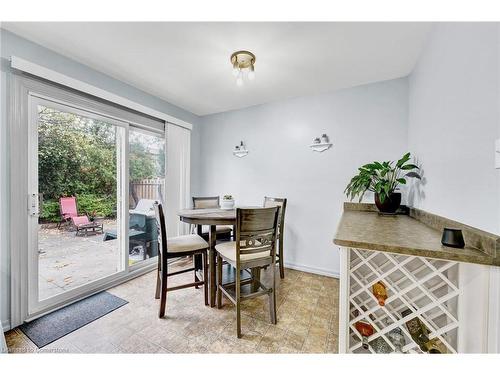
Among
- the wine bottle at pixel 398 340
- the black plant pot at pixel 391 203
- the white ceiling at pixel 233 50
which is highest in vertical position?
the white ceiling at pixel 233 50

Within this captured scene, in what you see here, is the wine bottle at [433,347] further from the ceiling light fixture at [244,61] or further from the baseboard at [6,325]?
the baseboard at [6,325]

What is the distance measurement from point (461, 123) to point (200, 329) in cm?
227

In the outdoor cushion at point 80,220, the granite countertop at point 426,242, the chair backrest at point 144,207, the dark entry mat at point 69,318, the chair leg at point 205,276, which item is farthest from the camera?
the chair backrest at point 144,207

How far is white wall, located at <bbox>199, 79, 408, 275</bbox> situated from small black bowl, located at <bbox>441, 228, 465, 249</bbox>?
1.65 meters

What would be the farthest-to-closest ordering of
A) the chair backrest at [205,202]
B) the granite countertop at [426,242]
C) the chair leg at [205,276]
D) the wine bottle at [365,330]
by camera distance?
1. the chair backrest at [205,202]
2. the chair leg at [205,276]
3. the wine bottle at [365,330]
4. the granite countertop at [426,242]

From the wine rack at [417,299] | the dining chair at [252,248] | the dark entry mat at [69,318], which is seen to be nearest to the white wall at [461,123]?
the wine rack at [417,299]

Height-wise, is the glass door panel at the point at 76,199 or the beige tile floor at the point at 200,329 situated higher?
the glass door panel at the point at 76,199

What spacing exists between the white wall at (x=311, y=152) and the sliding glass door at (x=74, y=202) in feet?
5.19

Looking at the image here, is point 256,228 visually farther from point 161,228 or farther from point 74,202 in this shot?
point 74,202

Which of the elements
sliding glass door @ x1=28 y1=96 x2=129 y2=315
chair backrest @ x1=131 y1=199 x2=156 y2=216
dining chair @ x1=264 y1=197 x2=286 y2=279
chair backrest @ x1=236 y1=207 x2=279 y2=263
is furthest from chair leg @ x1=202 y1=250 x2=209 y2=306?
chair backrest @ x1=131 y1=199 x2=156 y2=216

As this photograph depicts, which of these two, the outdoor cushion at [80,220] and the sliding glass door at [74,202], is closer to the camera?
the sliding glass door at [74,202]

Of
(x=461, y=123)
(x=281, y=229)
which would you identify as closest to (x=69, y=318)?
(x=281, y=229)

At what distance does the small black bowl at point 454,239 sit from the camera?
89 cm
